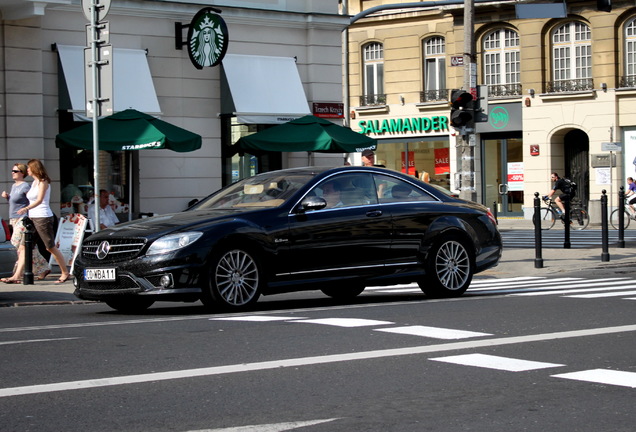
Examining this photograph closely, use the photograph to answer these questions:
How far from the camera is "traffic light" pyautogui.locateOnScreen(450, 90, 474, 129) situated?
19.2 metres

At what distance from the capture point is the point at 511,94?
42.6 metres

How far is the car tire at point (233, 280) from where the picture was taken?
36.5 feet

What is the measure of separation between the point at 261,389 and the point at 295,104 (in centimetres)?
1759

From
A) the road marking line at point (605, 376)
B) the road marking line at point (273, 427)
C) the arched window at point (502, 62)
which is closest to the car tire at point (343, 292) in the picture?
the road marking line at point (605, 376)

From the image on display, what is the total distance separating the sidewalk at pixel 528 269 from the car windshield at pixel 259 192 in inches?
97.2

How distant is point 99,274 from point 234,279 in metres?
1.33

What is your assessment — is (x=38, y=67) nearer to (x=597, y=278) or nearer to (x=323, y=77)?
(x=323, y=77)

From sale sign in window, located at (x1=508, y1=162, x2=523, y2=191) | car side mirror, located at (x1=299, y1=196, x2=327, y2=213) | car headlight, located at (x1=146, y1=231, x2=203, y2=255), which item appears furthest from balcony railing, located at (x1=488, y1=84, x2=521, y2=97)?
car headlight, located at (x1=146, y1=231, x2=203, y2=255)

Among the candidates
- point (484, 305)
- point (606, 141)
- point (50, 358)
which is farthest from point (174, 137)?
point (606, 141)

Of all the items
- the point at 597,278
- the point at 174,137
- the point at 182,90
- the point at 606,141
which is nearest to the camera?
the point at 597,278

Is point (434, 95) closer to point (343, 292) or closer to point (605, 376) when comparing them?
point (343, 292)

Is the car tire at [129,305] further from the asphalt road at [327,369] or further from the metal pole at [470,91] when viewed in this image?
the metal pole at [470,91]

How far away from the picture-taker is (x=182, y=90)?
23.0m

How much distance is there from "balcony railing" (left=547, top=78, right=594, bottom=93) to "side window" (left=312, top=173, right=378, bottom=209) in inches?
1173
